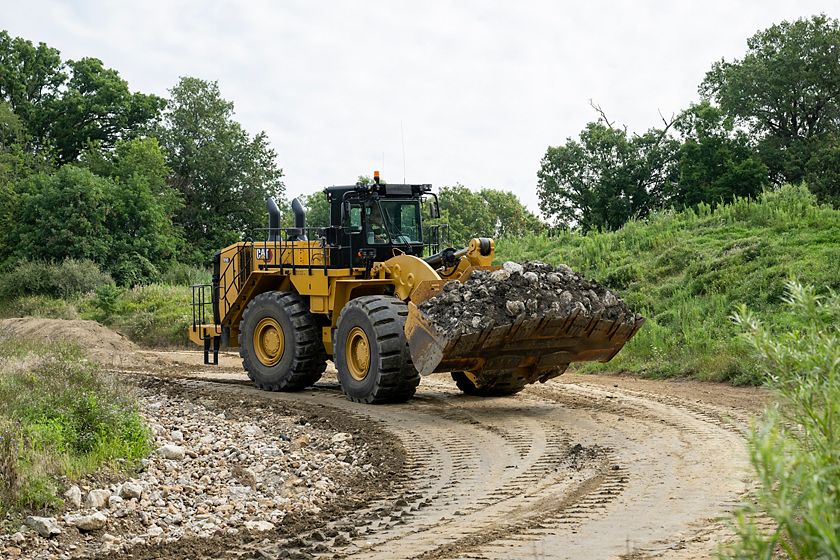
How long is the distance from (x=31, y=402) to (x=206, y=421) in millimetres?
2642

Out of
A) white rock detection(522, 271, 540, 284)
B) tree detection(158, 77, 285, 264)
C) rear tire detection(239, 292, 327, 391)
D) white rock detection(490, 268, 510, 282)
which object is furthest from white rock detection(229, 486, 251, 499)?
tree detection(158, 77, 285, 264)

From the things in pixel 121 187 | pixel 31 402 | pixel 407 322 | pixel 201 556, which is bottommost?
pixel 201 556

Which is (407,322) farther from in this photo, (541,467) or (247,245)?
(247,245)

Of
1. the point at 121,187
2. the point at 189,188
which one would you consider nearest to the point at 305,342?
the point at 121,187

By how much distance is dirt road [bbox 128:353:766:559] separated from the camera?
6.84 metres

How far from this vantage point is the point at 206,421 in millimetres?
12609

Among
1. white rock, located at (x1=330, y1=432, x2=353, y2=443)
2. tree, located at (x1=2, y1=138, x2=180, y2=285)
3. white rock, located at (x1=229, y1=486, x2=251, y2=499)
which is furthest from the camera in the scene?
tree, located at (x1=2, y1=138, x2=180, y2=285)

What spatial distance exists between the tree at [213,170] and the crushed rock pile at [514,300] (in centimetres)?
3774

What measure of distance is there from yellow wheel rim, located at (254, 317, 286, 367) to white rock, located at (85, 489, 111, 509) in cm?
778

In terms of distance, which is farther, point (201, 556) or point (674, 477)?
point (674, 477)

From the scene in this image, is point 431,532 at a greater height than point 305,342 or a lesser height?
lesser

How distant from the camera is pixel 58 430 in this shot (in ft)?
31.1

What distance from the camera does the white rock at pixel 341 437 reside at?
11.2 metres

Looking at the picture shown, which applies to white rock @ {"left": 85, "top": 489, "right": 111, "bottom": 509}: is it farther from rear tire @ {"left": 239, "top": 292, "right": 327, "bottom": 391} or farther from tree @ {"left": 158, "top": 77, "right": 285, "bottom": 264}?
tree @ {"left": 158, "top": 77, "right": 285, "bottom": 264}
